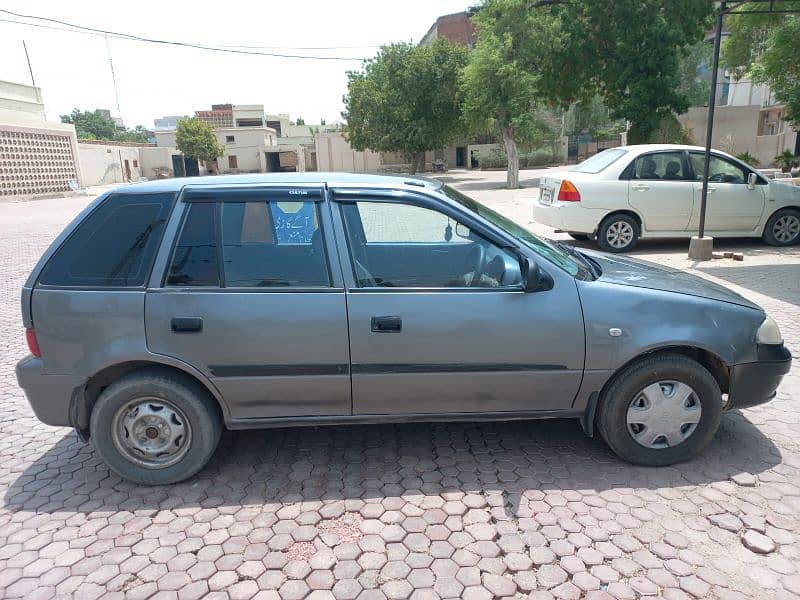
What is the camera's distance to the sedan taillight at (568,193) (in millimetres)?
9484

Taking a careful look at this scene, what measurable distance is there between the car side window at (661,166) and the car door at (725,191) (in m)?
0.23

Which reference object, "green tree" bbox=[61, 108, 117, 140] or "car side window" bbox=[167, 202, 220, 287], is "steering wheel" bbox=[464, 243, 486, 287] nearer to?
"car side window" bbox=[167, 202, 220, 287]

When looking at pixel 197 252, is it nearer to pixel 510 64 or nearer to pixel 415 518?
pixel 415 518

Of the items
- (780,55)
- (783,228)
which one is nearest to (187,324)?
(783,228)

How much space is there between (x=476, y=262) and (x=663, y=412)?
1.43m

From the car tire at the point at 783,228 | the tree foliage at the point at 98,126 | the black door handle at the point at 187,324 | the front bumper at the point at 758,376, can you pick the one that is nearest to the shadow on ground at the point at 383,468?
the front bumper at the point at 758,376

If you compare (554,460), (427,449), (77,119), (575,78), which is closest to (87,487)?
(427,449)

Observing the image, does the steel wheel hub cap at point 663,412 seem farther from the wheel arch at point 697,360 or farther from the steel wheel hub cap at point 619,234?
the steel wheel hub cap at point 619,234

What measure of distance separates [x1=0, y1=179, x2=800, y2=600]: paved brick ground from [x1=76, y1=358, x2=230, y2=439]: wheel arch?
18.4 inches

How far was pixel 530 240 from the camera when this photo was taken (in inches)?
145

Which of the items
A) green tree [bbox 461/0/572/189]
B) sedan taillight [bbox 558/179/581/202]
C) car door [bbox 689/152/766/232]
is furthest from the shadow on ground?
green tree [bbox 461/0/572/189]

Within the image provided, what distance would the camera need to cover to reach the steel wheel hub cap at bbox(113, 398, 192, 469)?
3.29 metres

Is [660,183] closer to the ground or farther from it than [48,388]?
farther from it

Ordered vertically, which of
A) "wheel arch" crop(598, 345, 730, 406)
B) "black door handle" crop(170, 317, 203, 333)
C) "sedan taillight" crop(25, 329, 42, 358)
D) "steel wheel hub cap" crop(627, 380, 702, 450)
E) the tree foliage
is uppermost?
the tree foliage
